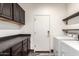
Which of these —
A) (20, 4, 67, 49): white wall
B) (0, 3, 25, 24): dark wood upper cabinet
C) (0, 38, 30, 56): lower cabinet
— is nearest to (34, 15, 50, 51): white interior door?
(20, 4, 67, 49): white wall

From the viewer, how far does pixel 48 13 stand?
6.98m

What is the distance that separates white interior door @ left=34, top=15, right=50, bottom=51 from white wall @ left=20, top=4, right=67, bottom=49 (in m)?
0.20

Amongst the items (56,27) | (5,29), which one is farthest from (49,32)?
(5,29)

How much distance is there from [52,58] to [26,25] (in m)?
6.33

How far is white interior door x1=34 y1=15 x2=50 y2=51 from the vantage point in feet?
22.9

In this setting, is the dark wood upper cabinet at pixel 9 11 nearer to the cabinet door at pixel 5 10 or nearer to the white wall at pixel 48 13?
the cabinet door at pixel 5 10

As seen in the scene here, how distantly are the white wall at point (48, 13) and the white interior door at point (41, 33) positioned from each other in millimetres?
205

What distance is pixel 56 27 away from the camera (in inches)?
275

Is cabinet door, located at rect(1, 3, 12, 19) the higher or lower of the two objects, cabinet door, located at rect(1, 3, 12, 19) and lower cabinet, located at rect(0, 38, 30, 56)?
the higher

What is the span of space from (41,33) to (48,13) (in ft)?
3.57

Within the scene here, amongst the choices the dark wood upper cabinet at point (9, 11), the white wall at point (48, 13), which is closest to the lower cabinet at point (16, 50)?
the dark wood upper cabinet at point (9, 11)

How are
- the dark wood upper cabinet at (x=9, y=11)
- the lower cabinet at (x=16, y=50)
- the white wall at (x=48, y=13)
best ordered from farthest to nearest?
1. the white wall at (x=48, y=13)
2. the dark wood upper cabinet at (x=9, y=11)
3. the lower cabinet at (x=16, y=50)

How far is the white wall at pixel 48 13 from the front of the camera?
6964mm

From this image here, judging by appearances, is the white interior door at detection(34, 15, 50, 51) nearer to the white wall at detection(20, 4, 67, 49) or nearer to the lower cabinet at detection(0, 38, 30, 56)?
the white wall at detection(20, 4, 67, 49)
